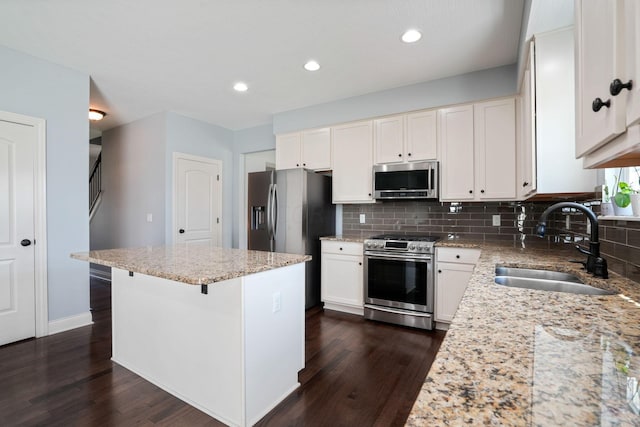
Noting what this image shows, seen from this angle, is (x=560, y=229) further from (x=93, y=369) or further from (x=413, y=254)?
(x=93, y=369)

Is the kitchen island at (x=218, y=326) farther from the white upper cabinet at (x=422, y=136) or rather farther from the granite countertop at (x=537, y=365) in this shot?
the white upper cabinet at (x=422, y=136)

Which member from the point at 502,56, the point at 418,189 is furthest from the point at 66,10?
the point at 502,56

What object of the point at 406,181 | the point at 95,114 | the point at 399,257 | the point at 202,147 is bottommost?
the point at 399,257

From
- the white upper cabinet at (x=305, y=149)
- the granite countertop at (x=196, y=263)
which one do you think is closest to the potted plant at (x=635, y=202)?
the granite countertop at (x=196, y=263)

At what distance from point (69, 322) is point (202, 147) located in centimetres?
280

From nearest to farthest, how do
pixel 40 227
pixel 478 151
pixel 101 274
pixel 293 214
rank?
pixel 40 227 < pixel 478 151 < pixel 293 214 < pixel 101 274

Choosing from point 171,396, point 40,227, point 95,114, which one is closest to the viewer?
point 171,396

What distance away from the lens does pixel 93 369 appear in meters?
2.27

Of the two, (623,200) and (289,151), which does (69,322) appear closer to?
(289,151)

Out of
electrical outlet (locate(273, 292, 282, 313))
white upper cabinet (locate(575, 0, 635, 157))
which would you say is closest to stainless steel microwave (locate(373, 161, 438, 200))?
electrical outlet (locate(273, 292, 282, 313))

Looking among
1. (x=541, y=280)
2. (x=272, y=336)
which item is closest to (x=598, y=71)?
(x=541, y=280)

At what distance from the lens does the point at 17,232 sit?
2762 mm

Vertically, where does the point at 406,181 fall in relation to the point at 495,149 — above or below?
below

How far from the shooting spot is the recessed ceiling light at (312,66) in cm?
288
